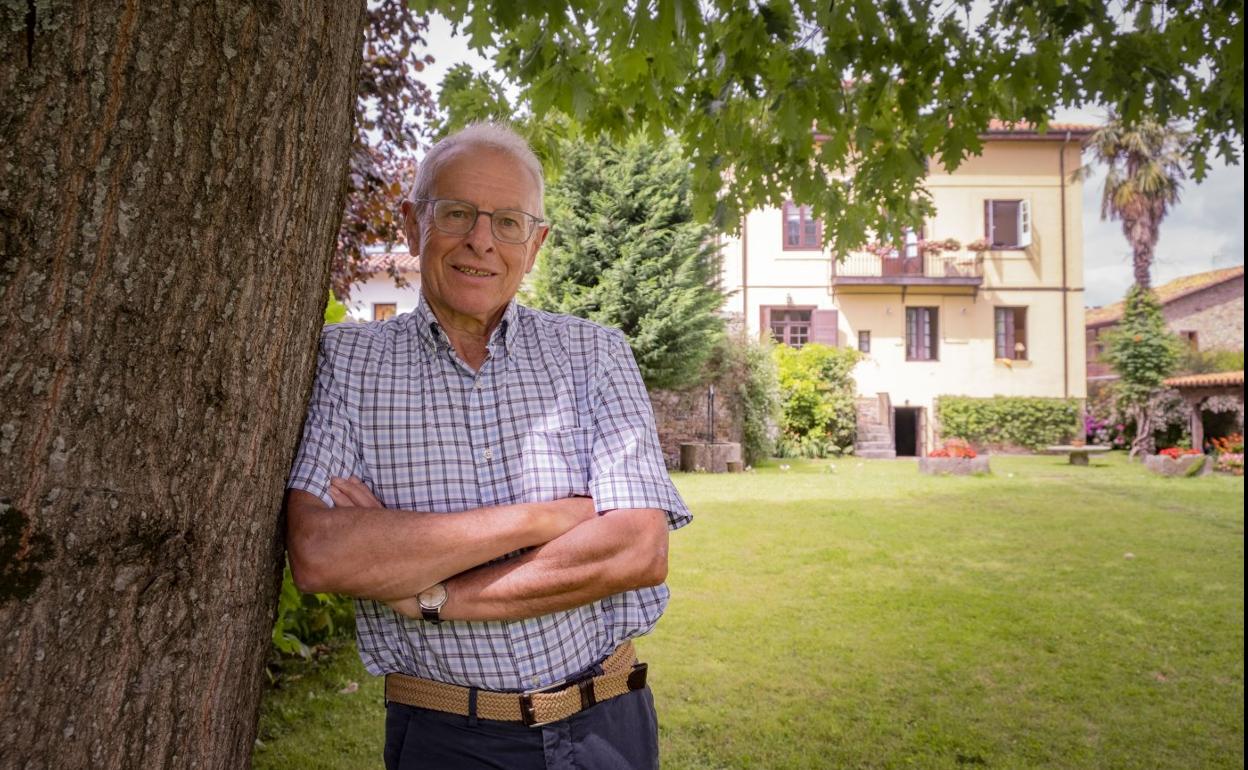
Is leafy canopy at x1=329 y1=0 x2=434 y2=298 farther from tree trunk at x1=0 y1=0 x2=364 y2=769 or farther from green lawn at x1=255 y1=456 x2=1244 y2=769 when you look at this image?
tree trunk at x1=0 y1=0 x2=364 y2=769

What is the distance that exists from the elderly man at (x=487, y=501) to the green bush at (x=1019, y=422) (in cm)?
2113

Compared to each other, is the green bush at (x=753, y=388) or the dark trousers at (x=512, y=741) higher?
the green bush at (x=753, y=388)

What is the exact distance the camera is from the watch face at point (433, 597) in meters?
1.57

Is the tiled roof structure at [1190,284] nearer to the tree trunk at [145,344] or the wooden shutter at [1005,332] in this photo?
the wooden shutter at [1005,332]

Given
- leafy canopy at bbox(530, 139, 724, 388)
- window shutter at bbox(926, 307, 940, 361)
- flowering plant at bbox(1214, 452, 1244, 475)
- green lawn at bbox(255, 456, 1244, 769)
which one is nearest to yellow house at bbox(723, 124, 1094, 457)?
window shutter at bbox(926, 307, 940, 361)

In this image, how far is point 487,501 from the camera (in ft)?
5.61

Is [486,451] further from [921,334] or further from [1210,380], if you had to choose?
[921,334]

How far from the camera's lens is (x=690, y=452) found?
15242 mm

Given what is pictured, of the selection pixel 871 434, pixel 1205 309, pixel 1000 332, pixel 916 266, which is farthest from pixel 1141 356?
pixel 1205 309

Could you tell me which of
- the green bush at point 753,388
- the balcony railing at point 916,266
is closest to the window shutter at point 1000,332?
the balcony railing at point 916,266

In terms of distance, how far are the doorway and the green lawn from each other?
12168 millimetres

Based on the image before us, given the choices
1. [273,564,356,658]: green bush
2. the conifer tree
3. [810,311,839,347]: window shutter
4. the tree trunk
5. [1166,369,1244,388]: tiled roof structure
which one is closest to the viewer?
the tree trunk

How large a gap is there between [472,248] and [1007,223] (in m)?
24.3

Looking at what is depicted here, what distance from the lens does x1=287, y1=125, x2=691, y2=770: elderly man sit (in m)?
1.56
